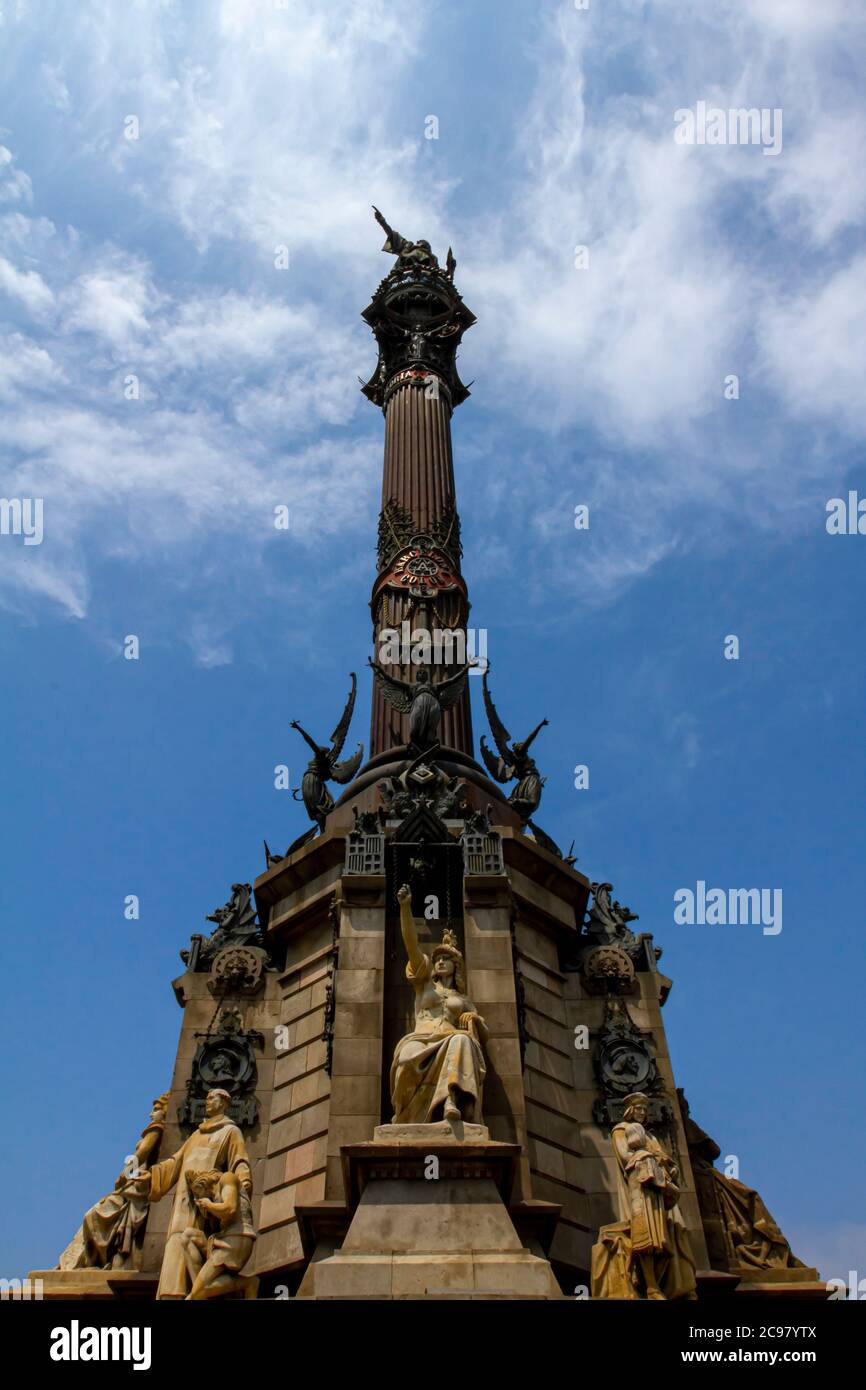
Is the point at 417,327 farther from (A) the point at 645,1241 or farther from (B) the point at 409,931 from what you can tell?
(A) the point at 645,1241

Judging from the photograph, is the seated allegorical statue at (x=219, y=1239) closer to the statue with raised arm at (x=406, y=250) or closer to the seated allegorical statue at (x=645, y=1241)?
the seated allegorical statue at (x=645, y=1241)

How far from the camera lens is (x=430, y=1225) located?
41.2ft

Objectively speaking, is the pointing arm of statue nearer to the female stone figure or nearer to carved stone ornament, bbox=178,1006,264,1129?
the female stone figure

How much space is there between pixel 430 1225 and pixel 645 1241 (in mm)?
2504

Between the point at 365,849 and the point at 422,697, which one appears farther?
the point at 422,697

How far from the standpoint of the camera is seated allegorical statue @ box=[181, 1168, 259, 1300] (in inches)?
444

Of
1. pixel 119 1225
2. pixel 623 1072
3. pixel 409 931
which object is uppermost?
pixel 409 931

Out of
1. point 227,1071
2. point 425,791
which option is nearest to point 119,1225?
point 227,1071

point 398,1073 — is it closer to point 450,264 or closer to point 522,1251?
point 522,1251

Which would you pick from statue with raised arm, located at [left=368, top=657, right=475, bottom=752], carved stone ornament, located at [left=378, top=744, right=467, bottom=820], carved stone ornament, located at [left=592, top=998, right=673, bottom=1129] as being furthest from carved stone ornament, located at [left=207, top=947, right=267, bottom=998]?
carved stone ornament, located at [left=592, top=998, right=673, bottom=1129]

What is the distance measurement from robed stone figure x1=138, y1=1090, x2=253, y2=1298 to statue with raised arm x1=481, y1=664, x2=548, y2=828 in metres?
9.43

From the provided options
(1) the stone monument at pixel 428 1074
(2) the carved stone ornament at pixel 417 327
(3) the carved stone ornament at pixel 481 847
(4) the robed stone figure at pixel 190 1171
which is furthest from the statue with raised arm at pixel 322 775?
(2) the carved stone ornament at pixel 417 327

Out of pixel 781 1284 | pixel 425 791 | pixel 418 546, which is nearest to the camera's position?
pixel 781 1284

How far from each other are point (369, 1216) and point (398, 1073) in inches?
80.3
